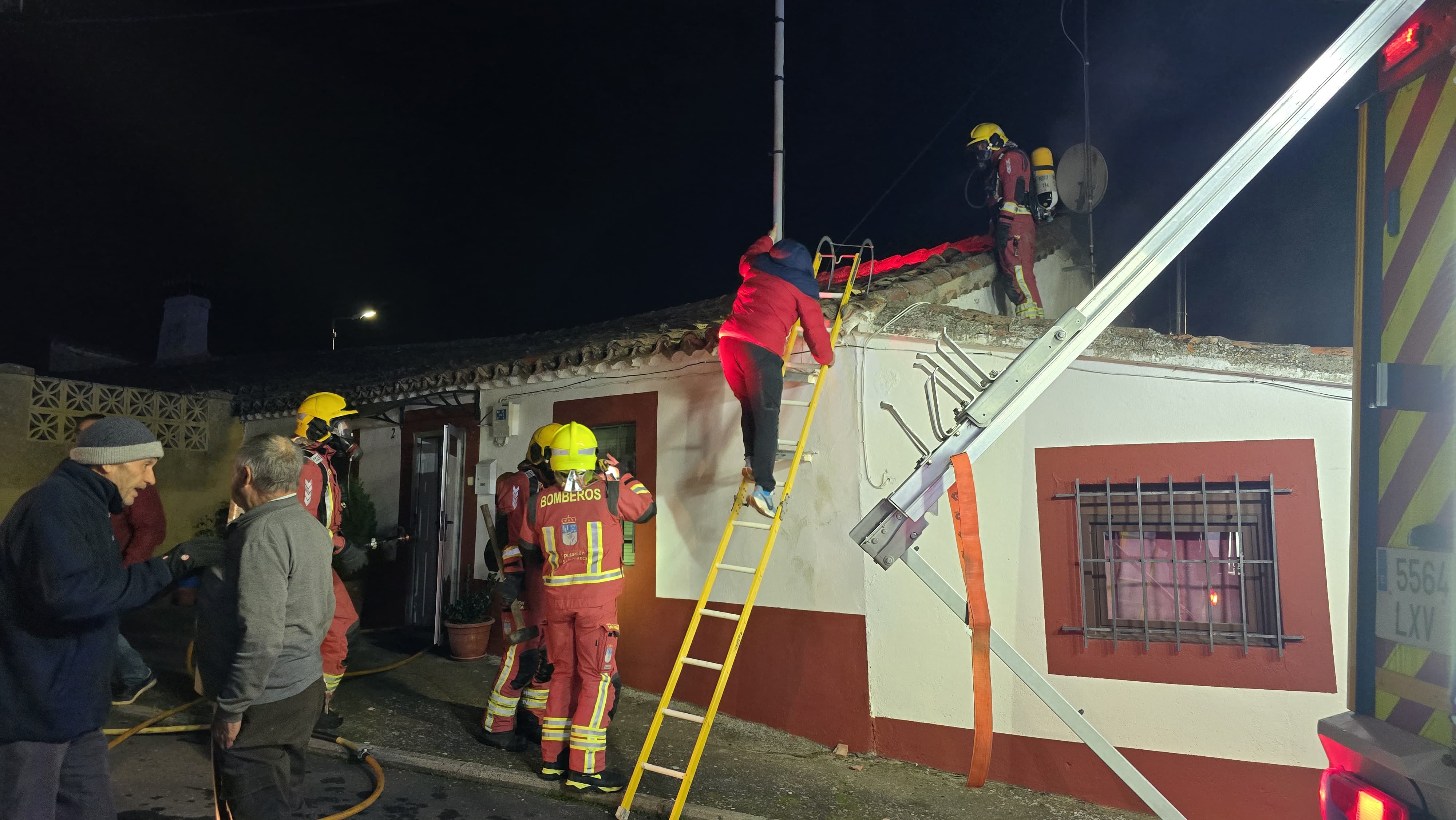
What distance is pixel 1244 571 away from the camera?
490 centimetres

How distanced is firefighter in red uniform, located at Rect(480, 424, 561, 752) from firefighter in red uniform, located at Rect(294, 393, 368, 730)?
3.45ft

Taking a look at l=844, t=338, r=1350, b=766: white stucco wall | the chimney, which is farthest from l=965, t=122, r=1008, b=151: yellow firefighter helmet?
the chimney

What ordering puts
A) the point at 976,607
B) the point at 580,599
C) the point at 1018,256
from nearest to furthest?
the point at 976,607 < the point at 580,599 < the point at 1018,256

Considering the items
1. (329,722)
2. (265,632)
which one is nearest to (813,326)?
(265,632)

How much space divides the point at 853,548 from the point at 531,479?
7.63 ft

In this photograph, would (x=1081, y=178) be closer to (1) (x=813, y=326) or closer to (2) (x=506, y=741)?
(1) (x=813, y=326)

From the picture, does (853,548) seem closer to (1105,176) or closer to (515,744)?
(515,744)

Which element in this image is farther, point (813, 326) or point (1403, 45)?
point (813, 326)

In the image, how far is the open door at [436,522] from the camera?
28.0 feet

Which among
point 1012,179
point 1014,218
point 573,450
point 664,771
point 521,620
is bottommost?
point 664,771

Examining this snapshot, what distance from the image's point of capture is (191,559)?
2850 millimetres

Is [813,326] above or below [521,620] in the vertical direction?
above

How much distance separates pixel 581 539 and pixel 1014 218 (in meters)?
5.45

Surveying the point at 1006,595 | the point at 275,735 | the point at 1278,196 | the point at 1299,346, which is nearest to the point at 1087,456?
the point at 1006,595
